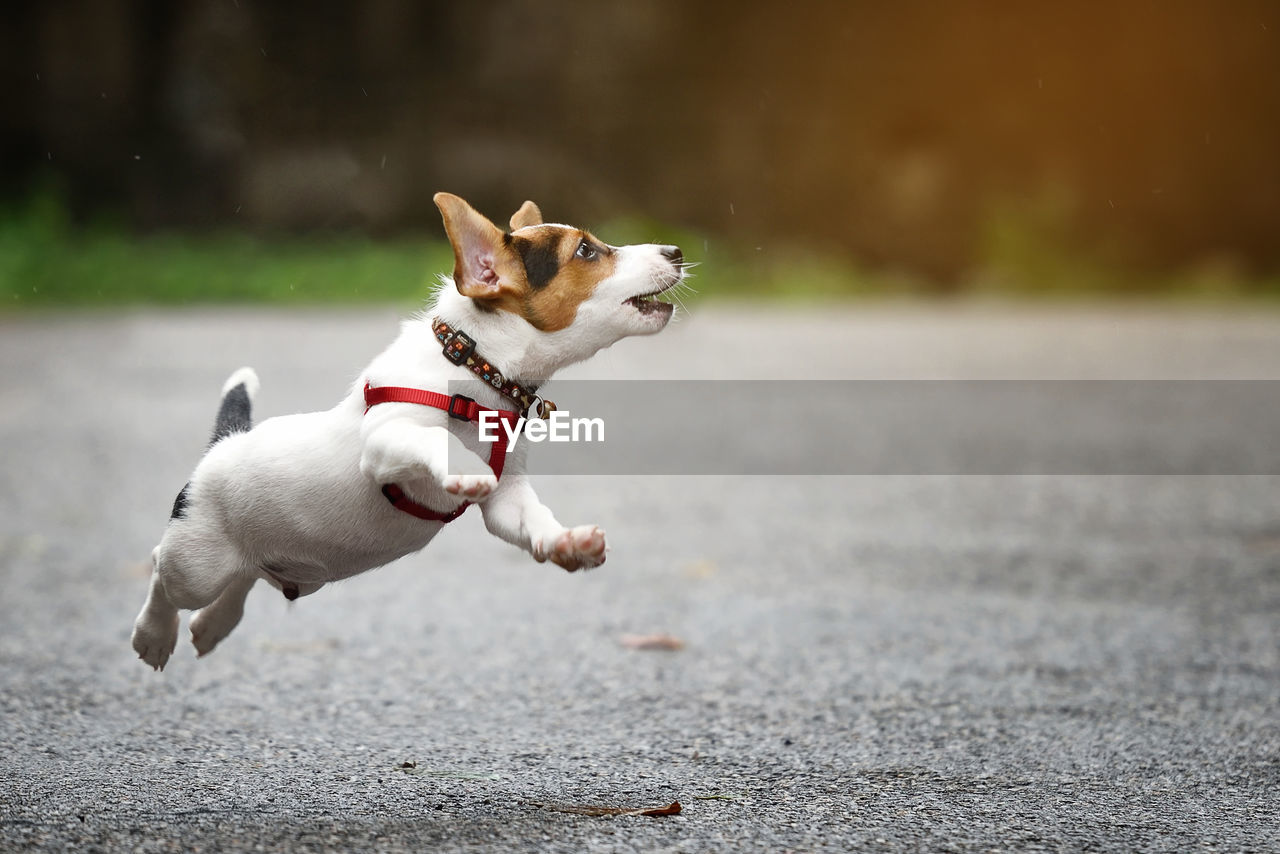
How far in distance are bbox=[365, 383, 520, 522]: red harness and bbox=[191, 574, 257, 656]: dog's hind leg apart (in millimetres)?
501

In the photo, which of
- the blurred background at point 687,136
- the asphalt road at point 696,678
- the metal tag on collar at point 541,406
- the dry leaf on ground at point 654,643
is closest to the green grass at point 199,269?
the blurred background at point 687,136

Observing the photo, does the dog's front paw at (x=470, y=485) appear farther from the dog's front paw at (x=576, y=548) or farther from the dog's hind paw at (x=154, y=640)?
the dog's hind paw at (x=154, y=640)

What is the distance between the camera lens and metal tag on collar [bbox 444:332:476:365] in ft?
7.45

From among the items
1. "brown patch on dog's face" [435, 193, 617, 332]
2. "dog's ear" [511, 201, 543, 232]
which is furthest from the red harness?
"dog's ear" [511, 201, 543, 232]

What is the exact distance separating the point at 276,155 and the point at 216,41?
172 cm

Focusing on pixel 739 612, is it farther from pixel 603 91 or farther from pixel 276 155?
pixel 603 91

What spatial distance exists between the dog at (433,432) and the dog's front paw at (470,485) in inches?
2.9

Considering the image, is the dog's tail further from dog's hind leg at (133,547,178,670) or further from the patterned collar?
the patterned collar

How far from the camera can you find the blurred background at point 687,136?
19.2 meters

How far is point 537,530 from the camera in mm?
2201

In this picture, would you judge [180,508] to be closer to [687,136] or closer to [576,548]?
[576,548]

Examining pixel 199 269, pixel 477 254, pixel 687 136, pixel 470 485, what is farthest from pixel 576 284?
pixel 687 136

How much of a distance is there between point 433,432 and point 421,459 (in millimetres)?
73

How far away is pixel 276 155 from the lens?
61.6 ft
